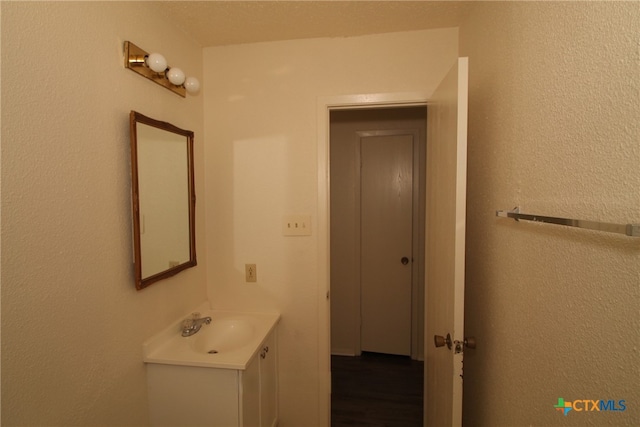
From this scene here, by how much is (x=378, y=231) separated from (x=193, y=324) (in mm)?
1785

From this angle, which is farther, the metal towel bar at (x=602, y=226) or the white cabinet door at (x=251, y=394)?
the white cabinet door at (x=251, y=394)

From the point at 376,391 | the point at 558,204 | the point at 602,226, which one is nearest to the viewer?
the point at 602,226

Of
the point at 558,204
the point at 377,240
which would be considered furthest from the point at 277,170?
the point at 377,240

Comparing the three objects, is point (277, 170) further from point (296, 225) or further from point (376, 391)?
point (376, 391)

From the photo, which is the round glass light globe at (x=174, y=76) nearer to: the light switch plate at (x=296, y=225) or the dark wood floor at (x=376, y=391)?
the light switch plate at (x=296, y=225)

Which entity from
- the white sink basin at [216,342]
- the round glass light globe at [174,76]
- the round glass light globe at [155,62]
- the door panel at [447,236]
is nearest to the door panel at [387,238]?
the door panel at [447,236]

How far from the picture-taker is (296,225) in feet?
5.54

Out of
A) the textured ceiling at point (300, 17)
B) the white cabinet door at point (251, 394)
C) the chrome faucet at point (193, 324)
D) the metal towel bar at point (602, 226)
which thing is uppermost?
the textured ceiling at point (300, 17)

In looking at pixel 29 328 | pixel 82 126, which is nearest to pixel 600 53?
pixel 82 126

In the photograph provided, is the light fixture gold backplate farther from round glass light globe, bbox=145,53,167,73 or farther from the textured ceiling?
the textured ceiling

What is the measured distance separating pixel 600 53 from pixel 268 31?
1.44 meters

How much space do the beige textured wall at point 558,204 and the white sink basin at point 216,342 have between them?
1.02 meters

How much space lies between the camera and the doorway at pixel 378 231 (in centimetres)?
265

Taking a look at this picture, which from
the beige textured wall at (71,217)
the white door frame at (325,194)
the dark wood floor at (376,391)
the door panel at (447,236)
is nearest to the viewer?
the beige textured wall at (71,217)
